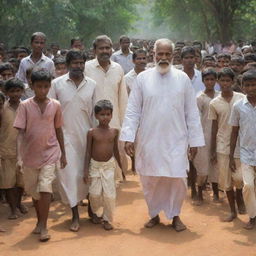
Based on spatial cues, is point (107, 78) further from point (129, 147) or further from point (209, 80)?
point (129, 147)

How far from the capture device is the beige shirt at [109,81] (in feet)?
21.3

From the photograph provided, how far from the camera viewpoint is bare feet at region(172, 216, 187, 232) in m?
5.31

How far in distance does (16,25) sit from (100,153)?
19019 mm

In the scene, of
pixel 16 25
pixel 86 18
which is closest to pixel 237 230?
pixel 16 25

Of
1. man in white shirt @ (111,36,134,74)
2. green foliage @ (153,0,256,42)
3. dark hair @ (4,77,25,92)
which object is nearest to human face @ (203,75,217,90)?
dark hair @ (4,77,25,92)

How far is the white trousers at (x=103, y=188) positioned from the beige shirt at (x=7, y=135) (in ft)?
3.65

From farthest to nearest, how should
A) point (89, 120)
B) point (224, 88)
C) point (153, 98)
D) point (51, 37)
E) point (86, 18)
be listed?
point (86, 18)
point (51, 37)
point (224, 88)
point (89, 120)
point (153, 98)

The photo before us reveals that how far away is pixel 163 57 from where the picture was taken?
5.28 meters

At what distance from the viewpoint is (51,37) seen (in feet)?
84.8

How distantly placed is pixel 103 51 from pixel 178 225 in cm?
242

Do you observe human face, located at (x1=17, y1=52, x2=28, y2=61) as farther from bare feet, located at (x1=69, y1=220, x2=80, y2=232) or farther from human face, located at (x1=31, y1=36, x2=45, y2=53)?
bare feet, located at (x1=69, y1=220, x2=80, y2=232)

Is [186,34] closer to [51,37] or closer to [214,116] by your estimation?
[51,37]

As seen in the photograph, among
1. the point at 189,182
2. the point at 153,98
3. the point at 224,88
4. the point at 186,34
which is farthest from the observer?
the point at 186,34

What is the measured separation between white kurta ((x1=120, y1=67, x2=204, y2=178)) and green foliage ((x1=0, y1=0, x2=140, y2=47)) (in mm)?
Result: 12493
